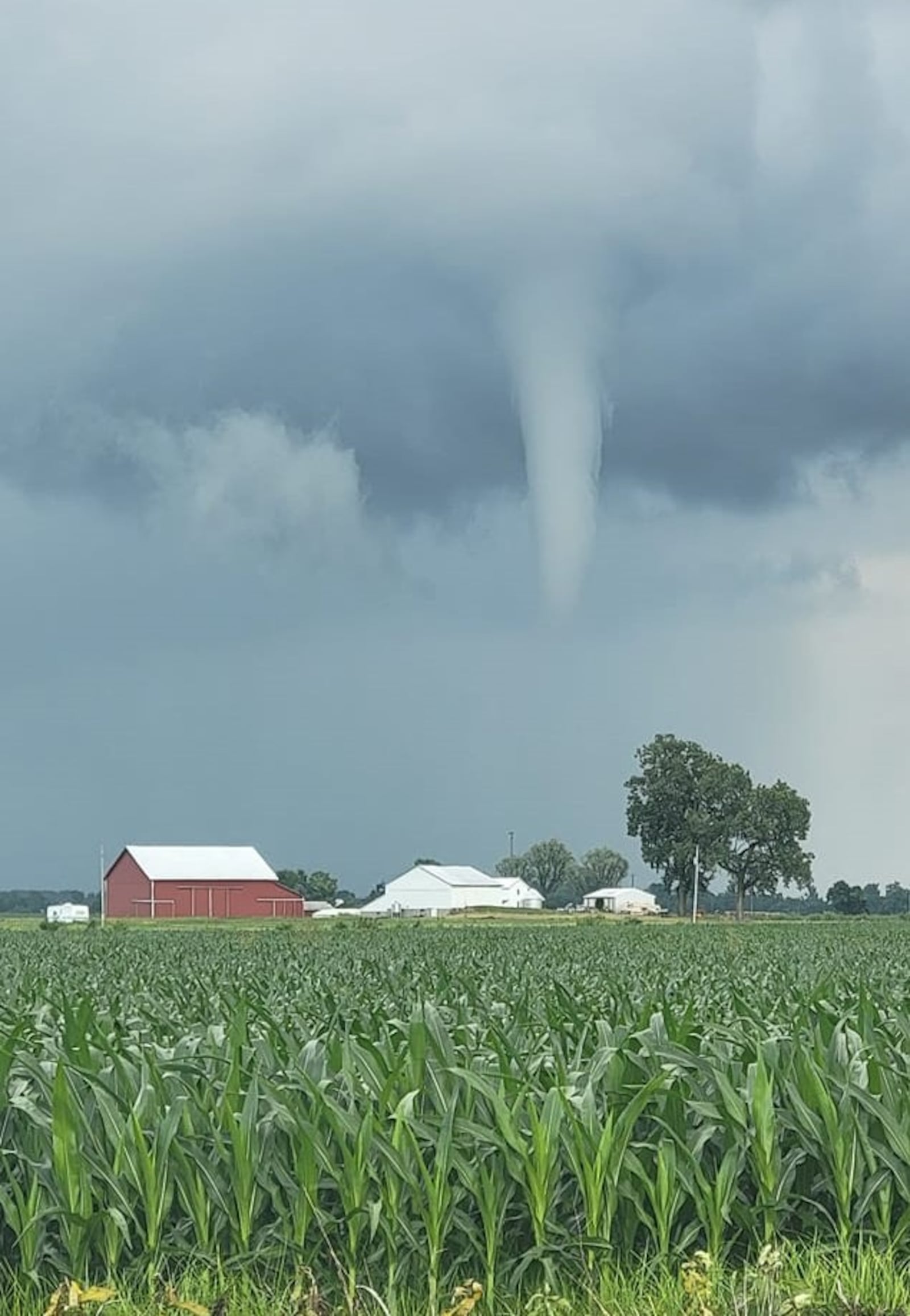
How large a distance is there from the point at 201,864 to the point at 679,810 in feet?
157

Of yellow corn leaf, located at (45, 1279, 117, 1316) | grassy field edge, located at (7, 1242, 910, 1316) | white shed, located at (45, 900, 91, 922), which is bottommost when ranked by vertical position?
grassy field edge, located at (7, 1242, 910, 1316)

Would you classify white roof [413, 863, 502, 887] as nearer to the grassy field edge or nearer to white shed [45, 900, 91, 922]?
white shed [45, 900, 91, 922]

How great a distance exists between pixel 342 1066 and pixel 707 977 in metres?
18.3

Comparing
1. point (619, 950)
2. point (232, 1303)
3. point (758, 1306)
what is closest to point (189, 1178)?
point (232, 1303)

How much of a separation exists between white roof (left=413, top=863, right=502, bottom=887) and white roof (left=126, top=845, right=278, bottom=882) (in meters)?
30.3

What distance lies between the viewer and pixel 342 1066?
9.25 metres

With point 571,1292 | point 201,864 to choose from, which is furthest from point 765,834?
point 571,1292

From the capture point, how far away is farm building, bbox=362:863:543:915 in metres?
169

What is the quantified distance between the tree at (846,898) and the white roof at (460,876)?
3633 cm

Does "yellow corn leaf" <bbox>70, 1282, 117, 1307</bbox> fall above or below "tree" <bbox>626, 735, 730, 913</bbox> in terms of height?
below

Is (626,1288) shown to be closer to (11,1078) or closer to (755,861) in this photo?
(11,1078)

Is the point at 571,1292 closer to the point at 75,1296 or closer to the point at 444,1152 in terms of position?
the point at 444,1152

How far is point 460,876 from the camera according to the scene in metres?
176

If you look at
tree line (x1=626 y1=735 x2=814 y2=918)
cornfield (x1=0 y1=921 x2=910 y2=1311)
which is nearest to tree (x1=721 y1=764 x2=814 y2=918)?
tree line (x1=626 y1=735 x2=814 y2=918)
